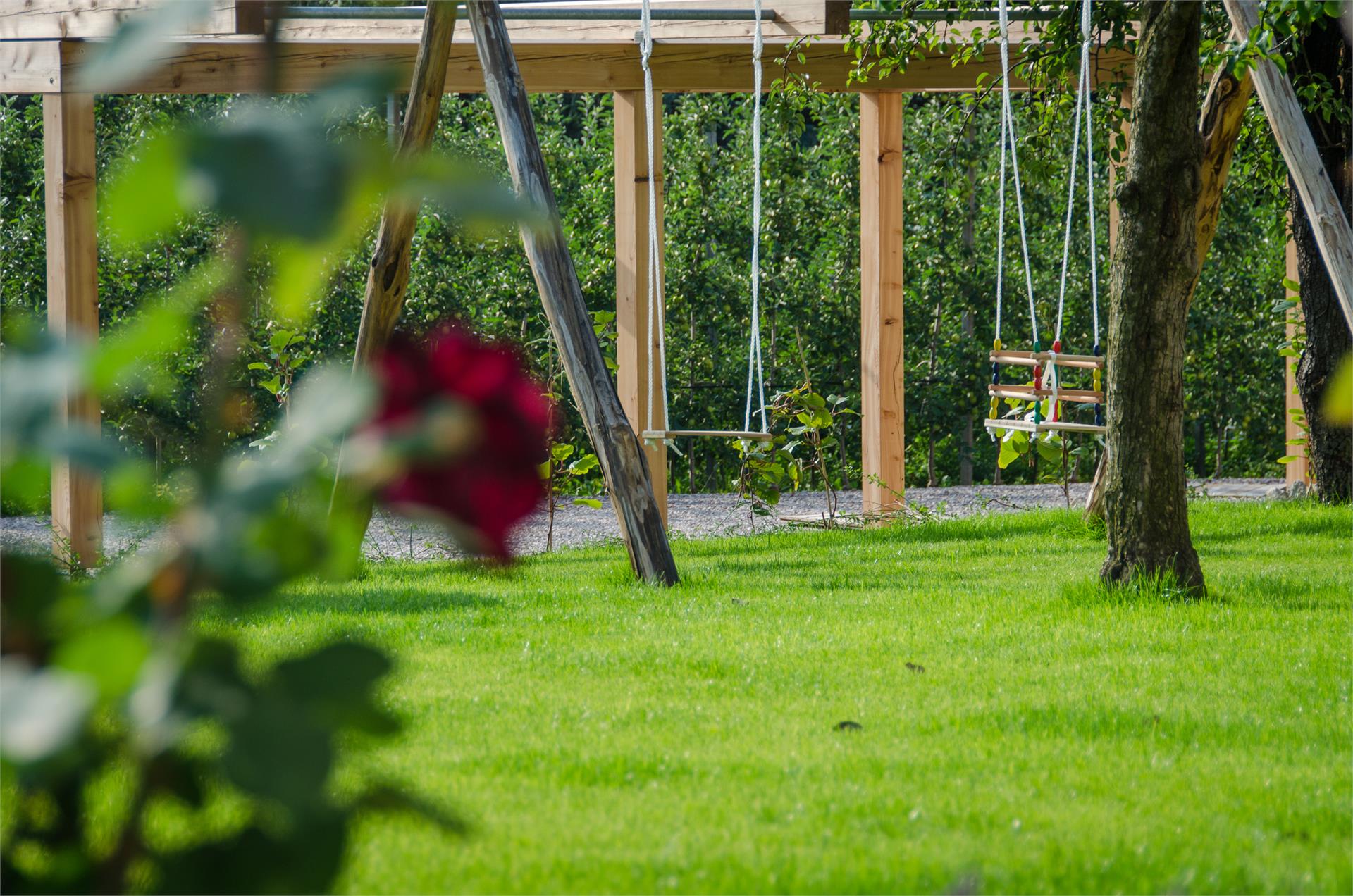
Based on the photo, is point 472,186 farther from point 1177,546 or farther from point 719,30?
point 719,30

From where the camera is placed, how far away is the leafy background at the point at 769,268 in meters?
9.79

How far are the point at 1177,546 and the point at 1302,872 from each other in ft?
7.56

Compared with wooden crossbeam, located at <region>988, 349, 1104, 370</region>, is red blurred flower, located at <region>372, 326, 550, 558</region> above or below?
below


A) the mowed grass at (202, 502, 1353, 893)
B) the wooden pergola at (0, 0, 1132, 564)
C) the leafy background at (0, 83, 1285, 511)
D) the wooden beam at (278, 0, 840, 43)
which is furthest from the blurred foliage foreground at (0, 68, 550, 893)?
the leafy background at (0, 83, 1285, 511)

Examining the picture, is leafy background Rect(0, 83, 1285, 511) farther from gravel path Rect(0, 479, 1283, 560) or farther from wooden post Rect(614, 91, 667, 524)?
wooden post Rect(614, 91, 667, 524)

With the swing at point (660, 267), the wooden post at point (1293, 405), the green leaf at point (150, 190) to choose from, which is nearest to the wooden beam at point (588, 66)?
the swing at point (660, 267)

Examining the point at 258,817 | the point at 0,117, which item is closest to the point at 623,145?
the point at 258,817

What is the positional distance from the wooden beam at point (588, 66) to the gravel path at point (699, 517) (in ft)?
6.82

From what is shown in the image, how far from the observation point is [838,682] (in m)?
3.14

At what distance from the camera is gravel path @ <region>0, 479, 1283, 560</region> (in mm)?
6812

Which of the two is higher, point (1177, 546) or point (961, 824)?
point (1177, 546)

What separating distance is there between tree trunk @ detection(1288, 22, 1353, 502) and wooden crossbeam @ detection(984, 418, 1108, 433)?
2386mm

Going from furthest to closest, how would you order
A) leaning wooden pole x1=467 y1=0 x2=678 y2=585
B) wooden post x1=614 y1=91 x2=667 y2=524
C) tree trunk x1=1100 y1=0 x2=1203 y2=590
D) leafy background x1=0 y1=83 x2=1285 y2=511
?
leafy background x1=0 y1=83 x2=1285 y2=511
wooden post x1=614 y1=91 x2=667 y2=524
leaning wooden pole x1=467 y1=0 x2=678 y2=585
tree trunk x1=1100 y1=0 x2=1203 y2=590

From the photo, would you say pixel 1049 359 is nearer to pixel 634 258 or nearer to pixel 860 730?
pixel 634 258
